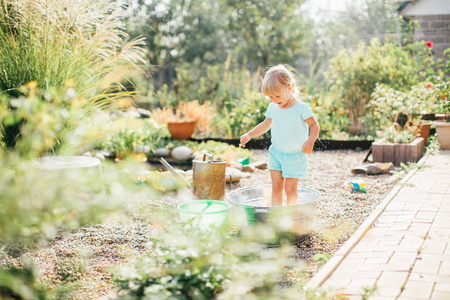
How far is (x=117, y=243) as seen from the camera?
2.70 m

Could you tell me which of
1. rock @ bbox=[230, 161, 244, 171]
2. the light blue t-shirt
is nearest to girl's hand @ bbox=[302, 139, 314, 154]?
the light blue t-shirt

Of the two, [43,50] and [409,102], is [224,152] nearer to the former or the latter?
[43,50]

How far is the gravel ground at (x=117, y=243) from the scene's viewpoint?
7.38 ft

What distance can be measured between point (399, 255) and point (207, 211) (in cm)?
114

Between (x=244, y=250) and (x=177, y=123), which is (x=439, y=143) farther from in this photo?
(x=244, y=250)

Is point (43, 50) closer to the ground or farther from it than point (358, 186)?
farther from it

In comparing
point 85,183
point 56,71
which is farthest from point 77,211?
point 56,71

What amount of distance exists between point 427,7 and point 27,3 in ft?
34.5

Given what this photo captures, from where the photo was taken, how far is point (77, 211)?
90cm

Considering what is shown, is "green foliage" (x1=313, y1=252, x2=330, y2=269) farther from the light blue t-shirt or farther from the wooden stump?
the wooden stump

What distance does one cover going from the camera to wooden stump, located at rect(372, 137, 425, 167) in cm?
535

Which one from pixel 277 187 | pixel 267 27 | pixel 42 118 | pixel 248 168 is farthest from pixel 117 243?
pixel 267 27

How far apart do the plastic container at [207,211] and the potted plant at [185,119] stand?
14.1 ft

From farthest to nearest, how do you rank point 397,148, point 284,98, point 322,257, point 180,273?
1. point 397,148
2. point 284,98
3. point 322,257
4. point 180,273
